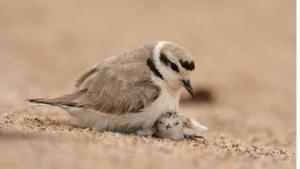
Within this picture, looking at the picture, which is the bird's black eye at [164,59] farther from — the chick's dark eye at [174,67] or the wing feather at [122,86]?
the wing feather at [122,86]

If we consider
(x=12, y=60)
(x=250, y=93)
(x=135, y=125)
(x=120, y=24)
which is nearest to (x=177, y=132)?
(x=135, y=125)

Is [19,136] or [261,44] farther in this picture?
[261,44]

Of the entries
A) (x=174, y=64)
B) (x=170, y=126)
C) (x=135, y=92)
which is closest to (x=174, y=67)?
(x=174, y=64)

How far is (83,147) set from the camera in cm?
504

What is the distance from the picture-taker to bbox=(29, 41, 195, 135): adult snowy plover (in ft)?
19.9

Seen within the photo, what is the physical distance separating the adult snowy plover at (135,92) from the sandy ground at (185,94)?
21 cm

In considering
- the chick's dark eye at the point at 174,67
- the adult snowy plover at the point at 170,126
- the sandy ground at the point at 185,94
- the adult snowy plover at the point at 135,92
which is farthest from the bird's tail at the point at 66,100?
the chick's dark eye at the point at 174,67

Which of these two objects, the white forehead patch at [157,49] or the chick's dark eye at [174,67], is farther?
the white forehead patch at [157,49]

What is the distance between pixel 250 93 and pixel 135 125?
5.39m

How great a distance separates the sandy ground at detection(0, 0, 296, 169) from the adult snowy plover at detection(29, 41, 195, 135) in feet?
0.70

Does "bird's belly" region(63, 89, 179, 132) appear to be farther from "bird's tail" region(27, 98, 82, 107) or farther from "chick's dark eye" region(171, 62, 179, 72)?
"chick's dark eye" region(171, 62, 179, 72)

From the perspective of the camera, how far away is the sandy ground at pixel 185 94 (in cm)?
507

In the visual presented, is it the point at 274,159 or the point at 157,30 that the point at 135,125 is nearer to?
the point at 274,159

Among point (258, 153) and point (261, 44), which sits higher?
point (261, 44)
